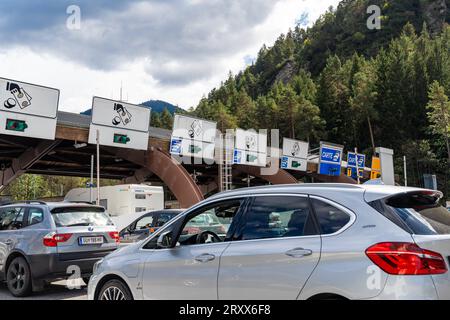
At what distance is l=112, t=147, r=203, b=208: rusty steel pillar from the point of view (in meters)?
30.6

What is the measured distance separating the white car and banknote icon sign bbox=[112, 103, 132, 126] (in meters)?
Result: 22.3

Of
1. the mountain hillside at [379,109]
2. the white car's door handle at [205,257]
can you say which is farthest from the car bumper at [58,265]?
the mountain hillside at [379,109]

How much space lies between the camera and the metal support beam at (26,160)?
28.8 meters

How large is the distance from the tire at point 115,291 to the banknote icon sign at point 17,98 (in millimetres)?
19182

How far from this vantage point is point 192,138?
→ 30.4 metres

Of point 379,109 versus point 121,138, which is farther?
point 379,109

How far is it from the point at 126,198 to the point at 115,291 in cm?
1835

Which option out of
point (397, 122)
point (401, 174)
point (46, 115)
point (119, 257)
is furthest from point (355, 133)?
point (119, 257)

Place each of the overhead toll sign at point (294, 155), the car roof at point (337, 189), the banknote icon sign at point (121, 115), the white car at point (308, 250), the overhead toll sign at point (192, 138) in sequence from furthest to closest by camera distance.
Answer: the overhead toll sign at point (294, 155) → the overhead toll sign at point (192, 138) → the banknote icon sign at point (121, 115) → the car roof at point (337, 189) → the white car at point (308, 250)

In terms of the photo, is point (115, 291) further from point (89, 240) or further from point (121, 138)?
point (121, 138)

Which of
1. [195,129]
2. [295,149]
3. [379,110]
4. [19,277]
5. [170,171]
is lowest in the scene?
[19,277]

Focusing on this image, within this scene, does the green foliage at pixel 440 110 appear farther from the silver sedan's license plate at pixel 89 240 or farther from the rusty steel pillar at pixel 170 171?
the silver sedan's license plate at pixel 89 240

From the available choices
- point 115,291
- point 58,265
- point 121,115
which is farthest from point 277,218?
point 121,115

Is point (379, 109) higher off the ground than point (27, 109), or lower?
higher
